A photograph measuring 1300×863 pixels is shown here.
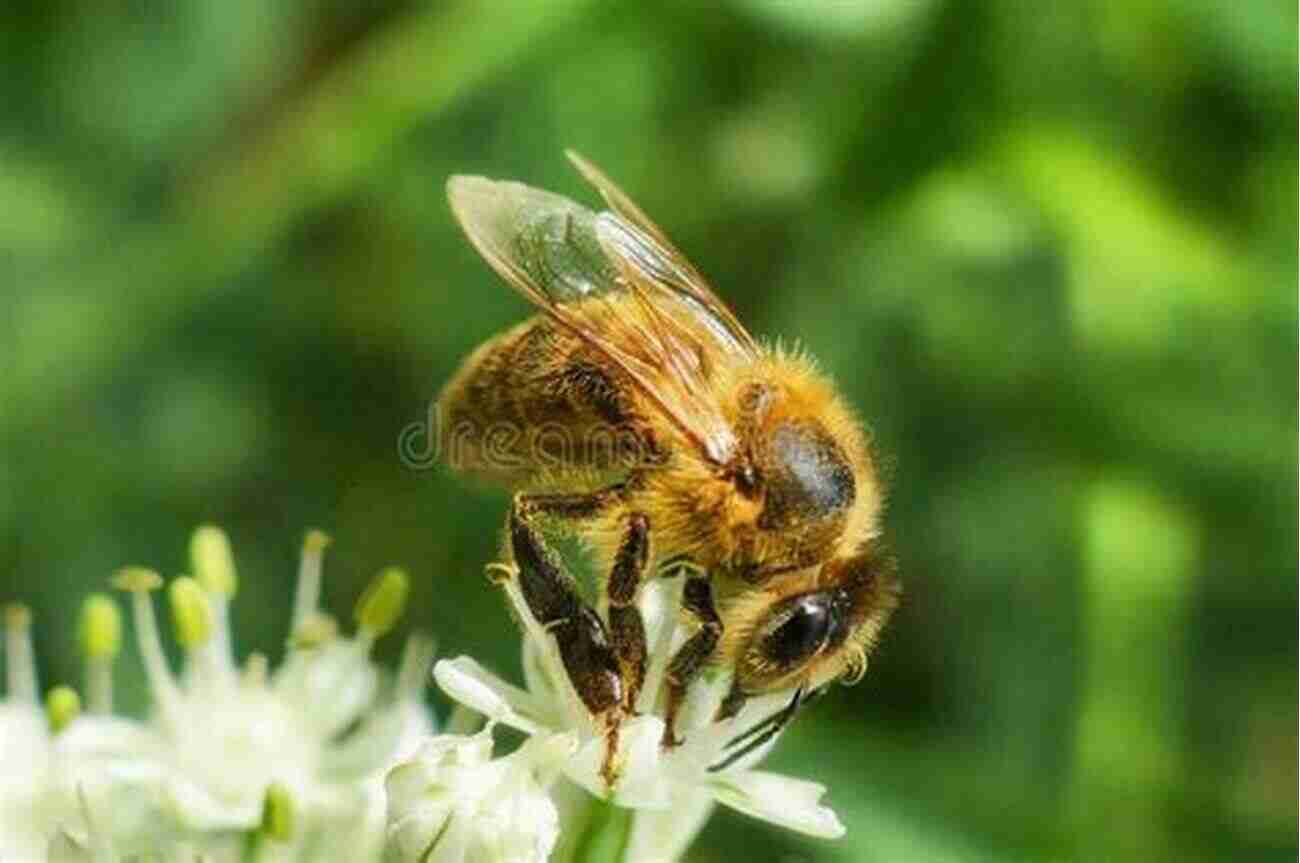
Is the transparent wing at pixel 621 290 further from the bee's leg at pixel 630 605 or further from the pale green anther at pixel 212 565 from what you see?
the pale green anther at pixel 212 565

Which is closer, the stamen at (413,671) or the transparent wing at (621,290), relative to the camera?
the transparent wing at (621,290)

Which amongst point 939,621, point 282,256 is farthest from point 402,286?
point 939,621

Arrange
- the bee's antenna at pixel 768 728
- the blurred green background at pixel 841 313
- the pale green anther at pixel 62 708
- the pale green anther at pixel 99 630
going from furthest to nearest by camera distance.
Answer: the blurred green background at pixel 841 313, the pale green anther at pixel 99 630, the pale green anther at pixel 62 708, the bee's antenna at pixel 768 728

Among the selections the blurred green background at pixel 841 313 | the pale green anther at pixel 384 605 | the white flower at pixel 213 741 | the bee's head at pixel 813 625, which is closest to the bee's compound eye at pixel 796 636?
the bee's head at pixel 813 625

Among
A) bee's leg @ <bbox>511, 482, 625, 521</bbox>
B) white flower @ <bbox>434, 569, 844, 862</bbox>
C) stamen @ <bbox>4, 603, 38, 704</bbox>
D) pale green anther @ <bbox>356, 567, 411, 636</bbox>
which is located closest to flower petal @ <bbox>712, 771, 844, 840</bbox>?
white flower @ <bbox>434, 569, 844, 862</bbox>

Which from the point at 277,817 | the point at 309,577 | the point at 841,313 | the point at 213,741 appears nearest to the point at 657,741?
the point at 277,817

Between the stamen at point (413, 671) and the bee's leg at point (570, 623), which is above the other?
the stamen at point (413, 671)
